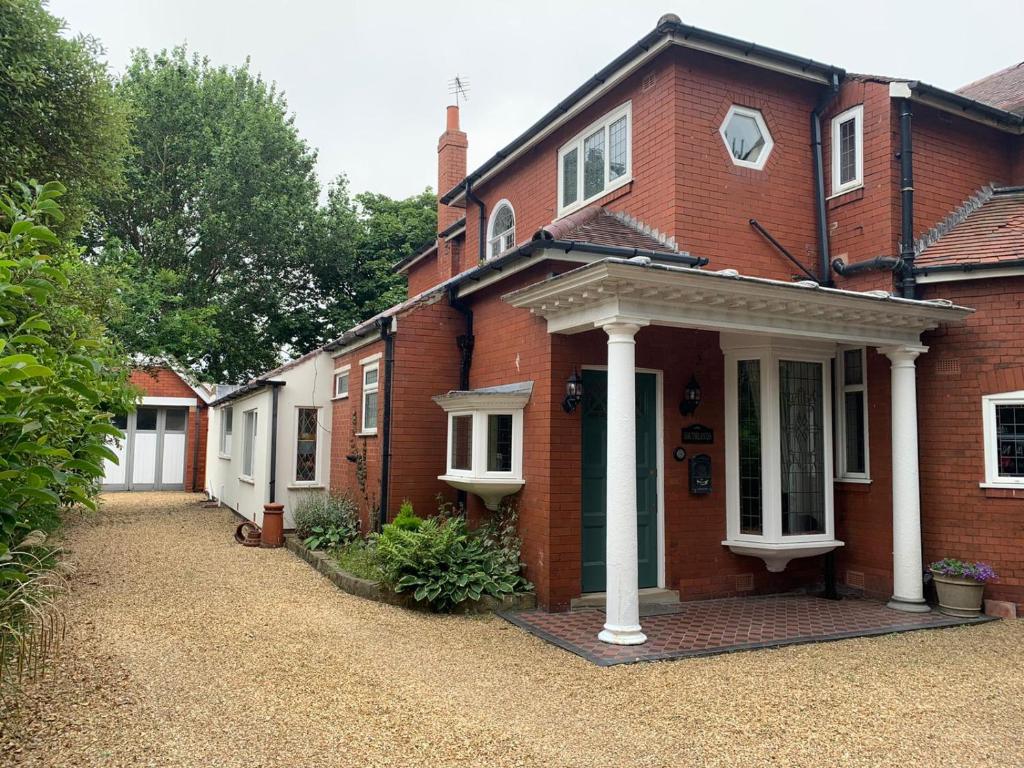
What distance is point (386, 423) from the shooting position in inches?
380

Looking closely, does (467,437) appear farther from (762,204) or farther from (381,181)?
(381,181)

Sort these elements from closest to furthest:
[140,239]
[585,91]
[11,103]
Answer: [11,103] < [585,91] < [140,239]

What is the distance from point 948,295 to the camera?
26.7ft

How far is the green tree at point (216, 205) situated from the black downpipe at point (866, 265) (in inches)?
648

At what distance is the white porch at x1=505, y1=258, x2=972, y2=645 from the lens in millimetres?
6289

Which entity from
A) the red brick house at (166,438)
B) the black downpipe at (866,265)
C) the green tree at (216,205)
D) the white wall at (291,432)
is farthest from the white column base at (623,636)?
the red brick house at (166,438)

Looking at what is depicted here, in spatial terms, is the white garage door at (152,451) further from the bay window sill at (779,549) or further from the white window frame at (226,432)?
the bay window sill at (779,549)

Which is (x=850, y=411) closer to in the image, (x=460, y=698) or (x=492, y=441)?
(x=492, y=441)

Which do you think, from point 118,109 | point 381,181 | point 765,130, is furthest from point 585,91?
point 381,181

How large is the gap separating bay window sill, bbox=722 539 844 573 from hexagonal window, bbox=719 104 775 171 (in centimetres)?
473

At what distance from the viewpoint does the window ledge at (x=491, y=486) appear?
786 centimetres

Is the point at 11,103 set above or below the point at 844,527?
above

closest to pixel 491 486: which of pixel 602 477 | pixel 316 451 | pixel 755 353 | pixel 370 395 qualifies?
pixel 602 477

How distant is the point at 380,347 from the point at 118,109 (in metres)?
4.56
